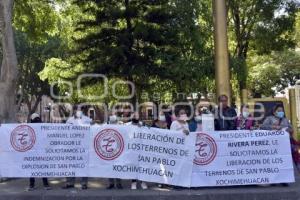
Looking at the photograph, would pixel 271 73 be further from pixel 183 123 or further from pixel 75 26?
pixel 183 123

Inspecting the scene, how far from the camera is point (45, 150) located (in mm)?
11164

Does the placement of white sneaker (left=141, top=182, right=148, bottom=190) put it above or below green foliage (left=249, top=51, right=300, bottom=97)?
below

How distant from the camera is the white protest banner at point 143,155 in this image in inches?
428

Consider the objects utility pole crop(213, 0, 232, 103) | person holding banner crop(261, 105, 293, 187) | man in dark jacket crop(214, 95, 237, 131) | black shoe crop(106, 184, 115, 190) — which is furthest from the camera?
utility pole crop(213, 0, 232, 103)

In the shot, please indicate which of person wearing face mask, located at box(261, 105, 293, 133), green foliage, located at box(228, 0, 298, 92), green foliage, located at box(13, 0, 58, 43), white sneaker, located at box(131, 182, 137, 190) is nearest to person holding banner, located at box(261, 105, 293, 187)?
person wearing face mask, located at box(261, 105, 293, 133)

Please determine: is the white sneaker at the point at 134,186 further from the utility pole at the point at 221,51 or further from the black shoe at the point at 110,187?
the utility pole at the point at 221,51

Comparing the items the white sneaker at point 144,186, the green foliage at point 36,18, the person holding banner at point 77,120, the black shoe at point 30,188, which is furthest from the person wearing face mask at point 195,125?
the green foliage at point 36,18

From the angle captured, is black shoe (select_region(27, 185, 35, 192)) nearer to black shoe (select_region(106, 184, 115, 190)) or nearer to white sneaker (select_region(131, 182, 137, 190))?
black shoe (select_region(106, 184, 115, 190))

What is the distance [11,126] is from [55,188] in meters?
1.69

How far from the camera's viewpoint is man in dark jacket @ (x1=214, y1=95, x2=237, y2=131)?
11.6 meters

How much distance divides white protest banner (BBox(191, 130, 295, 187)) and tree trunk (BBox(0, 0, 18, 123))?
17.5 ft

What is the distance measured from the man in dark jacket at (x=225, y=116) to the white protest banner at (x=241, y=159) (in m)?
0.77

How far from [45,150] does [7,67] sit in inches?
123

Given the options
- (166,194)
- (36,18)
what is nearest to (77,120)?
(166,194)
